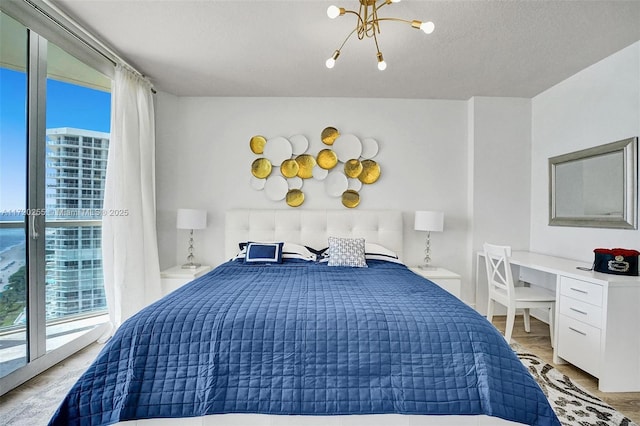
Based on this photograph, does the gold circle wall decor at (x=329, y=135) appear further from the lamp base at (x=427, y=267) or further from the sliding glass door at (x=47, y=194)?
the sliding glass door at (x=47, y=194)

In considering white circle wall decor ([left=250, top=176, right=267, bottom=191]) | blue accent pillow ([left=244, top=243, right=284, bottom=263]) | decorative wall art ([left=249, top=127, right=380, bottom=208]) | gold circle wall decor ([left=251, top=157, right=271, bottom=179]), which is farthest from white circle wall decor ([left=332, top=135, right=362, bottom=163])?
blue accent pillow ([left=244, top=243, right=284, bottom=263])

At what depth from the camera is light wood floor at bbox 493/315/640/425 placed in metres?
1.96

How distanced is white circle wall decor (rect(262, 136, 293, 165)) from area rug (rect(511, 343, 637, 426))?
10.1 ft

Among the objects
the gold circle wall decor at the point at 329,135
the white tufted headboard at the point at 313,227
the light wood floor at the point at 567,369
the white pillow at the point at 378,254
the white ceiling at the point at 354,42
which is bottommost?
the light wood floor at the point at 567,369

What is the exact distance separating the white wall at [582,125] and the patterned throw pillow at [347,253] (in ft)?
6.84

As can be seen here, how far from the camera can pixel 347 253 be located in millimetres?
3018

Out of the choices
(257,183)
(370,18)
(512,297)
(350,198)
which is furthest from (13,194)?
(512,297)

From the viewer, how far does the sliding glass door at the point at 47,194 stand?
2.08 meters

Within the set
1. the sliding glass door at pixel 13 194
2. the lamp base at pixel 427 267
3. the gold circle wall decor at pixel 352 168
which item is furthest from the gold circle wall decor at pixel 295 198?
the sliding glass door at pixel 13 194

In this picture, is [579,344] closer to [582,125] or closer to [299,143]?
[582,125]

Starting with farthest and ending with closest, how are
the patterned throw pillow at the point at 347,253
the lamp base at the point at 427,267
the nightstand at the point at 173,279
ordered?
the lamp base at the point at 427,267 → the nightstand at the point at 173,279 → the patterned throw pillow at the point at 347,253

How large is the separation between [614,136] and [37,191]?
4.63m

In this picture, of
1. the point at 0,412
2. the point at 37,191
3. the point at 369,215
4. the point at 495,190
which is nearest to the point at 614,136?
the point at 495,190

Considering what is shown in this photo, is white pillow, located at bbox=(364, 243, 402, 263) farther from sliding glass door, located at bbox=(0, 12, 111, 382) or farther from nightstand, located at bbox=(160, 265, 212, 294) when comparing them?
sliding glass door, located at bbox=(0, 12, 111, 382)
